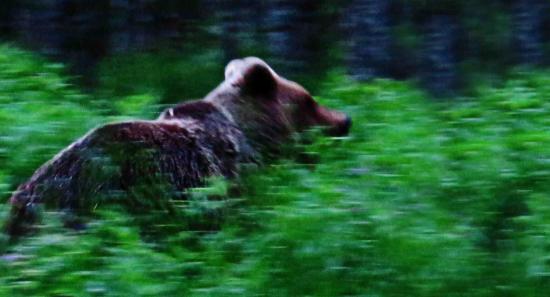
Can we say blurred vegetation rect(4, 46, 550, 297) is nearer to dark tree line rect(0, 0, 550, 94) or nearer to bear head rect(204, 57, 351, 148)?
bear head rect(204, 57, 351, 148)

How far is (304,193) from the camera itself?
5.29 m

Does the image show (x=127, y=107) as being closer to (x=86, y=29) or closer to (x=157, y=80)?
(x=157, y=80)

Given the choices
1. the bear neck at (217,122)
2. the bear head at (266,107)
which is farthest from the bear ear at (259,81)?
the bear neck at (217,122)

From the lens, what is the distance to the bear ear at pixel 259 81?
6512mm

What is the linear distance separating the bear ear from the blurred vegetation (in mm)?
466

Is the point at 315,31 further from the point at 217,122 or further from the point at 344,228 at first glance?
the point at 344,228

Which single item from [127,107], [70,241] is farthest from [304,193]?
[127,107]

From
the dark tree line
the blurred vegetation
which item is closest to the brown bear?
the blurred vegetation

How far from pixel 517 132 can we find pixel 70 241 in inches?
93.2

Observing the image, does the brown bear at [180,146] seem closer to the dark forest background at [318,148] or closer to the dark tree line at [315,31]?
the dark forest background at [318,148]

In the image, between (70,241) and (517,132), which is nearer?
(70,241)

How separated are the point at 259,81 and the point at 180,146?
0.79 m

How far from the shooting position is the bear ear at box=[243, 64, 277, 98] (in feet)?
21.4

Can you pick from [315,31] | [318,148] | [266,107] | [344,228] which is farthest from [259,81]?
[315,31]
